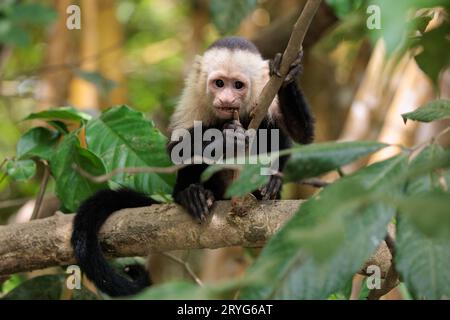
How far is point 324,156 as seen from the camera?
3.02ft

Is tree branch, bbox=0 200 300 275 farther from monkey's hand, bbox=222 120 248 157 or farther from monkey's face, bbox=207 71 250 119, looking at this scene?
monkey's face, bbox=207 71 250 119

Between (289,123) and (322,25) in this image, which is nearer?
(289,123)

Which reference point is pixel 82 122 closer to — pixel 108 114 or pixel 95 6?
pixel 108 114

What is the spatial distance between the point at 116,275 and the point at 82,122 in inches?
23.1

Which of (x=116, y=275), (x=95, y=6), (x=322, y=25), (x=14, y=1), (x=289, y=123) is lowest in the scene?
(x=116, y=275)

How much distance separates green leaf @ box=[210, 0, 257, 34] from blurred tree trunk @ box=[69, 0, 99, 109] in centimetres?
183

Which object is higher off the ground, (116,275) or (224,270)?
(224,270)

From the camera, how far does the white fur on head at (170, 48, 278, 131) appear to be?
235 centimetres

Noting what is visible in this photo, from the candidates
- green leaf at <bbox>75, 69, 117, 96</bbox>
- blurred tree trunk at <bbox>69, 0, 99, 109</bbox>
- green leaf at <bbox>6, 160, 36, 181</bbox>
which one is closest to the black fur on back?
green leaf at <bbox>6, 160, 36, 181</bbox>

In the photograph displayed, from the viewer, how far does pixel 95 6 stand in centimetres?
470

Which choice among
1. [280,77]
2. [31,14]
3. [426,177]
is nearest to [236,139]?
[280,77]

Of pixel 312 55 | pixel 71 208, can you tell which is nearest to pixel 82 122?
pixel 71 208

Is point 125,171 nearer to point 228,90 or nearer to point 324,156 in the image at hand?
point 324,156
